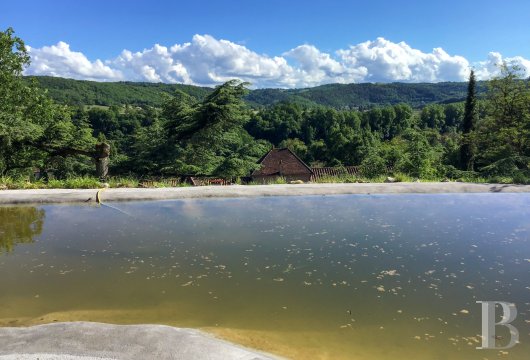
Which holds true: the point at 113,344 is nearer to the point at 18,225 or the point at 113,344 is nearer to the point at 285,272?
the point at 285,272

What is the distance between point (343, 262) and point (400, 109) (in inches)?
4321

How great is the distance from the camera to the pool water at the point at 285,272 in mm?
4918

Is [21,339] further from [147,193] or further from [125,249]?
[147,193]

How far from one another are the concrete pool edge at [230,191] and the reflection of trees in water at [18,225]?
26.3 inches

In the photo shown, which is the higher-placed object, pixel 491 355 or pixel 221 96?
pixel 221 96

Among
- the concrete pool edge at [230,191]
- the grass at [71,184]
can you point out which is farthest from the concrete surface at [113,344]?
the grass at [71,184]

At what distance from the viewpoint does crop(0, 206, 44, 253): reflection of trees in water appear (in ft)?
27.6

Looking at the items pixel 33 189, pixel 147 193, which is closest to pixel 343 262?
pixel 147 193

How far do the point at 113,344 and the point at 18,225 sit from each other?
6515 mm

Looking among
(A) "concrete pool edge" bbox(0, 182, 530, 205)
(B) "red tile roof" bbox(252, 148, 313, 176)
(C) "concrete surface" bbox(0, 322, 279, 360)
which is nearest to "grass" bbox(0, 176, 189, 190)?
(A) "concrete pool edge" bbox(0, 182, 530, 205)

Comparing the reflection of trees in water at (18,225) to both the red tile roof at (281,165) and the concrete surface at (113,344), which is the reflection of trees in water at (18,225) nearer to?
the concrete surface at (113,344)

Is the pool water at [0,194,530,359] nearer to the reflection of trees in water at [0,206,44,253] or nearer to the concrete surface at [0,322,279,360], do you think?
the reflection of trees in water at [0,206,44,253]

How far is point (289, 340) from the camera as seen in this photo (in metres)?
4.73

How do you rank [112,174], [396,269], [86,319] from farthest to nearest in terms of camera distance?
[112,174]
[396,269]
[86,319]
